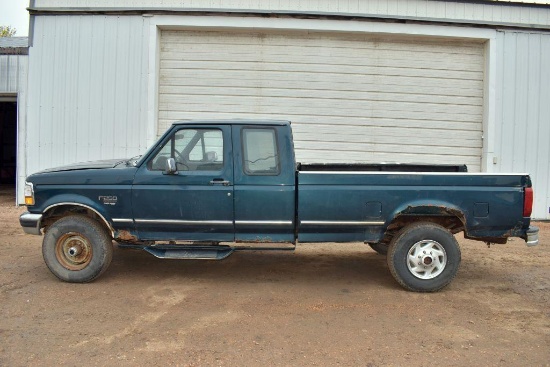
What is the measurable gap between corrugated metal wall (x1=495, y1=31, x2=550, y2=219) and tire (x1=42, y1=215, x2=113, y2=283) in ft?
28.1

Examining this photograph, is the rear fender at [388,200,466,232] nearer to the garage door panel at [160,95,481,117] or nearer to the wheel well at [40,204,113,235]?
the wheel well at [40,204,113,235]

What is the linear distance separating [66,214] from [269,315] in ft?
9.26

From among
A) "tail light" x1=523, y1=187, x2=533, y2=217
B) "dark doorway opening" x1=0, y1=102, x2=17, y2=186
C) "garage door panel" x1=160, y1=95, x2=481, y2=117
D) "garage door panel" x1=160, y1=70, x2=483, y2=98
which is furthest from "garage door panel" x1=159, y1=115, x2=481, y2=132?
"dark doorway opening" x1=0, y1=102, x2=17, y2=186

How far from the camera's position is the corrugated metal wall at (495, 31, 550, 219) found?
405 inches

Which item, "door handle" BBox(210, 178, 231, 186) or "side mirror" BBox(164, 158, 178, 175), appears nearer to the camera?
"side mirror" BBox(164, 158, 178, 175)

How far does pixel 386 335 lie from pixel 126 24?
8.71m

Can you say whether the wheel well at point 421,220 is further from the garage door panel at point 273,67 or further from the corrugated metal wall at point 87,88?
the corrugated metal wall at point 87,88

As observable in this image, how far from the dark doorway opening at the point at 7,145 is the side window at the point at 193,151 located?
54.8 ft

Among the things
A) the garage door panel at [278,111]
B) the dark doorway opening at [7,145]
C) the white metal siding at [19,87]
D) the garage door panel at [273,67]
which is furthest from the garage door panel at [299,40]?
the dark doorway opening at [7,145]

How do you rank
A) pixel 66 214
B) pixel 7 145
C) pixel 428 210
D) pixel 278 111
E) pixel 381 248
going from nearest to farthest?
1. pixel 428 210
2. pixel 66 214
3. pixel 381 248
4. pixel 278 111
5. pixel 7 145

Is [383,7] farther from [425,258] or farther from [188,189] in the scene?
[188,189]

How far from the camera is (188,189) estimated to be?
532 cm

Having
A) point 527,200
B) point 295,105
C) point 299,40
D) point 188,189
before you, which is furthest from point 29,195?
point 299,40

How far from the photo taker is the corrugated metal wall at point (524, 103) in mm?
10289
